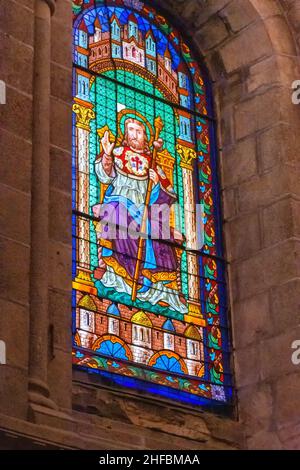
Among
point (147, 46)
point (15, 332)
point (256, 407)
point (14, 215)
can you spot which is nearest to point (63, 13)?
point (147, 46)

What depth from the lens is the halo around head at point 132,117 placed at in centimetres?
1130

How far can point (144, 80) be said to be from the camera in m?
11.8

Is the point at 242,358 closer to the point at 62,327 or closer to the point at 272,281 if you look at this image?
the point at 272,281

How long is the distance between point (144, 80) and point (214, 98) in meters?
0.68

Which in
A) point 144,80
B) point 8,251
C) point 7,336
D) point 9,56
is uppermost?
point 144,80

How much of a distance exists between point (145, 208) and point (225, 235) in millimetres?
729

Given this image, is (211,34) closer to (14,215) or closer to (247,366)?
(247,366)

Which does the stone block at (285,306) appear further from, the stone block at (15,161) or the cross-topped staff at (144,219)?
the stone block at (15,161)

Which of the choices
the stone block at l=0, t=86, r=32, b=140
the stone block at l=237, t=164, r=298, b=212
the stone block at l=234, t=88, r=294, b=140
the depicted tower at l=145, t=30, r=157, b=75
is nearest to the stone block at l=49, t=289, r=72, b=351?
the stone block at l=0, t=86, r=32, b=140

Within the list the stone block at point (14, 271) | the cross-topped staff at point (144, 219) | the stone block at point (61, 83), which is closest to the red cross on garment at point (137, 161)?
the cross-topped staff at point (144, 219)

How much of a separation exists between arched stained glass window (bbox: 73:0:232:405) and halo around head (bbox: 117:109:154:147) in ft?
0.03

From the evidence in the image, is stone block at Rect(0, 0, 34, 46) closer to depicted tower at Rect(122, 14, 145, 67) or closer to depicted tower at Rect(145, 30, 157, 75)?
depicted tower at Rect(122, 14, 145, 67)

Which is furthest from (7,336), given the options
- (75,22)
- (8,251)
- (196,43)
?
(196,43)

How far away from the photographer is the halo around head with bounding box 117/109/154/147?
11297 mm
